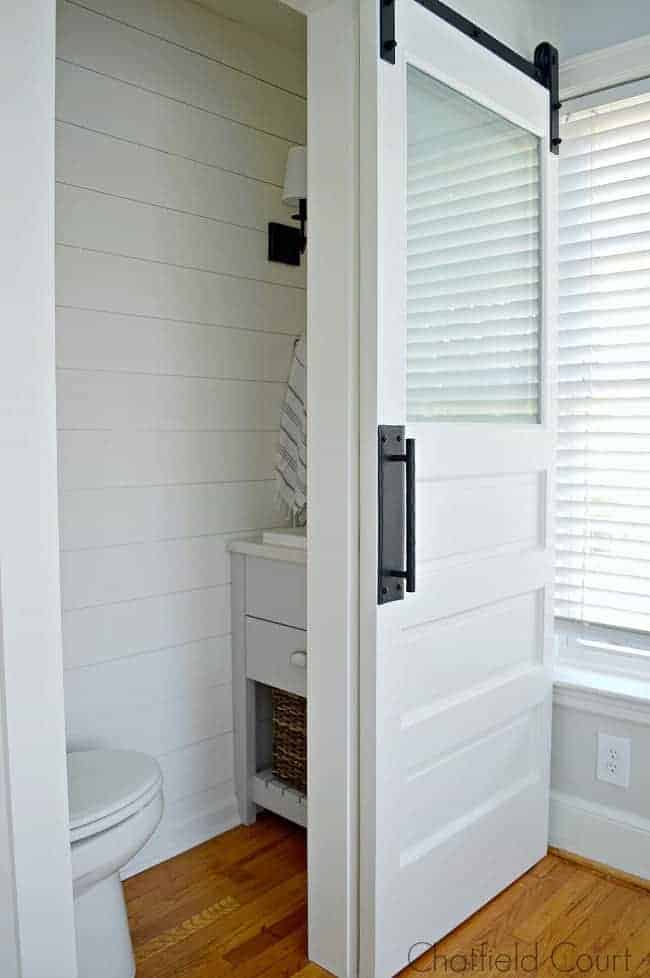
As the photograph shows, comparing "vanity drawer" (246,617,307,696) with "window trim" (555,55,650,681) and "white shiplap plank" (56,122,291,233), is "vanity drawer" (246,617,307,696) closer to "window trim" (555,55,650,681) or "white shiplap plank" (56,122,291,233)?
"window trim" (555,55,650,681)

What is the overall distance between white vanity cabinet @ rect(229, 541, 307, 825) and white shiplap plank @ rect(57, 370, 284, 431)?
396 millimetres

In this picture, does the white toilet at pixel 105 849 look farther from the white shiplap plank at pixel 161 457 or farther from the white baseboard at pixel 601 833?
the white baseboard at pixel 601 833

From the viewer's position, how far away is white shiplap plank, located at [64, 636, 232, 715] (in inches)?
86.7

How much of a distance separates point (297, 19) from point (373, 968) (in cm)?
253

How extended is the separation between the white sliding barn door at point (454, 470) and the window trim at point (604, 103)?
0.19m

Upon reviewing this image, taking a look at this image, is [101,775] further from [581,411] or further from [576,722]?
[581,411]

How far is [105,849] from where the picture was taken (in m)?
1.73

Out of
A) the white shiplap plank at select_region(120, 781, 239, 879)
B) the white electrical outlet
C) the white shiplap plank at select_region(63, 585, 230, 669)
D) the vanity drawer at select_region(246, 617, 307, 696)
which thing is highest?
the white shiplap plank at select_region(63, 585, 230, 669)

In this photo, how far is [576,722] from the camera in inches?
93.0

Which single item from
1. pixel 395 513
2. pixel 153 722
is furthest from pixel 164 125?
pixel 153 722

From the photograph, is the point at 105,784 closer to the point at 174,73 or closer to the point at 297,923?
the point at 297,923

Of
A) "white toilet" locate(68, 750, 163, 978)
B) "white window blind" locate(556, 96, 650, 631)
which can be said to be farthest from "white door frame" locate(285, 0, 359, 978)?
"white window blind" locate(556, 96, 650, 631)

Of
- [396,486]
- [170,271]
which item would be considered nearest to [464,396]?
[396,486]

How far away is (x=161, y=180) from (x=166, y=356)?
1.59 feet
